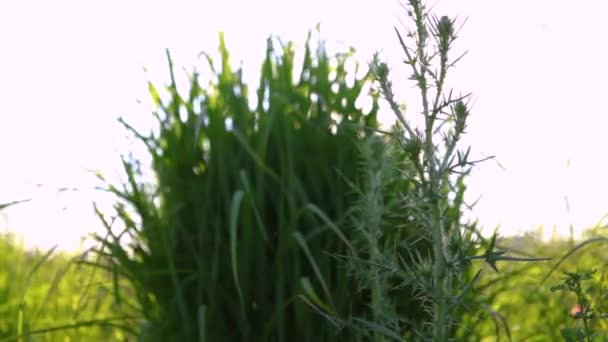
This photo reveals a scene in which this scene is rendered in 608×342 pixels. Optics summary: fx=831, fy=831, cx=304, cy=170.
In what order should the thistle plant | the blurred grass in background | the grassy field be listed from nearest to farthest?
the thistle plant → the grassy field → the blurred grass in background

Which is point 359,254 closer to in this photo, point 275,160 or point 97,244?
point 275,160

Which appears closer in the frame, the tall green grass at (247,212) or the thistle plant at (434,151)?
the thistle plant at (434,151)

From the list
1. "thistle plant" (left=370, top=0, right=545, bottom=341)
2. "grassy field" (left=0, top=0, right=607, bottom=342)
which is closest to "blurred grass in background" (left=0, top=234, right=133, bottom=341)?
"grassy field" (left=0, top=0, right=607, bottom=342)

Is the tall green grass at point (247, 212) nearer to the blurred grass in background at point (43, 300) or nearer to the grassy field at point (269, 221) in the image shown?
the grassy field at point (269, 221)

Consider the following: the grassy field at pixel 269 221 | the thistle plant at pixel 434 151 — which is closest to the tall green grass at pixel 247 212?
the grassy field at pixel 269 221

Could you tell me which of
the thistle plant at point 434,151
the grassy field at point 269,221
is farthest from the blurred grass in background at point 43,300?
the thistle plant at point 434,151

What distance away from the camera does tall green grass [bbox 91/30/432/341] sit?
2018 mm

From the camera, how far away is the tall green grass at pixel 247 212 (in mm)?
2018

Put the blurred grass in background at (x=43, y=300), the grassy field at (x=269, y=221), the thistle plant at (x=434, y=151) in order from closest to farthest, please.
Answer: the thistle plant at (x=434, y=151), the grassy field at (x=269, y=221), the blurred grass in background at (x=43, y=300)

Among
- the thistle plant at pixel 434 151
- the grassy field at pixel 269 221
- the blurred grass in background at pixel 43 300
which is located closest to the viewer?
the thistle plant at pixel 434 151

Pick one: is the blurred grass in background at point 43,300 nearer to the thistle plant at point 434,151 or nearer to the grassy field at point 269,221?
the grassy field at point 269,221

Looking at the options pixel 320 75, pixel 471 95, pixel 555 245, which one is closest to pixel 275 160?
pixel 320 75

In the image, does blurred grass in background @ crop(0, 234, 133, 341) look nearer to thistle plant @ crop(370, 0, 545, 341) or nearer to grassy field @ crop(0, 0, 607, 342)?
grassy field @ crop(0, 0, 607, 342)

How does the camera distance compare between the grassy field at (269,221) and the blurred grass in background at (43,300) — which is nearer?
the grassy field at (269,221)
